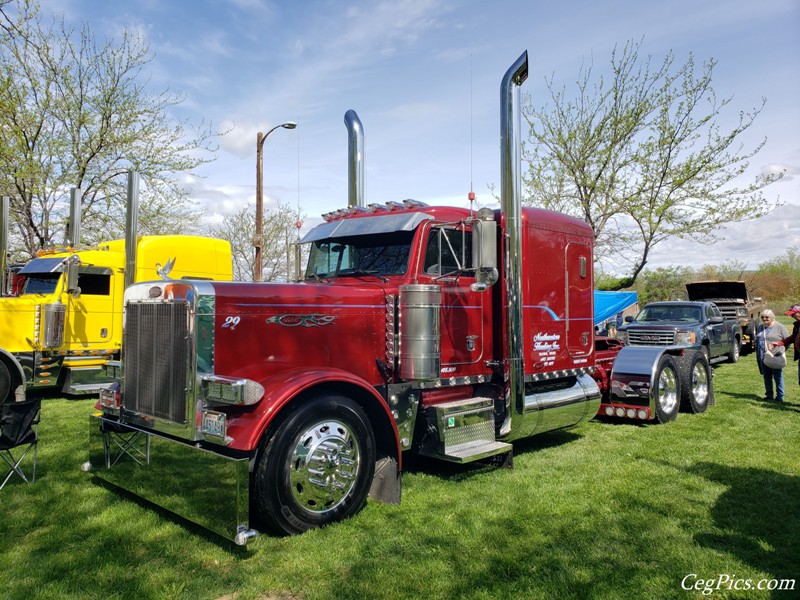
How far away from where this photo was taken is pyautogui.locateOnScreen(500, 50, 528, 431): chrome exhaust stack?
246 inches

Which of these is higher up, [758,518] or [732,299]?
[732,299]

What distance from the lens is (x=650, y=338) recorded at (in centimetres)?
1386

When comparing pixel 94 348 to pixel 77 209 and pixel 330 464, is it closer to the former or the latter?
pixel 77 209

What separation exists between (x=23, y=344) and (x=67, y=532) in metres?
7.75

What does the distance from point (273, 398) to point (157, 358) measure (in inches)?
43.8

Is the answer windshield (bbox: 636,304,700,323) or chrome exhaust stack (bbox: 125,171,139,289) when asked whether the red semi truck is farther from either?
windshield (bbox: 636,304,700,323)

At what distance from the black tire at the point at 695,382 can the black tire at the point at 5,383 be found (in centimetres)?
1095

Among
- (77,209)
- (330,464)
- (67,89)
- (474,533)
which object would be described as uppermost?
(67,89)

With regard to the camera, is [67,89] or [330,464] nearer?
[330,464]

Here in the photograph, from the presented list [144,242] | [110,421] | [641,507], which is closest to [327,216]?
[110,421]

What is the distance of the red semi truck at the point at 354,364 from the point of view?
432 centimetres

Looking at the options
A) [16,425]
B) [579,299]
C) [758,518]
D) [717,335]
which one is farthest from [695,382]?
[16,425]

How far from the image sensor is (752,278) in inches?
2031

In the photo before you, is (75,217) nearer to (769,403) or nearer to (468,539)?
(468,539)
